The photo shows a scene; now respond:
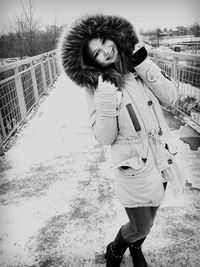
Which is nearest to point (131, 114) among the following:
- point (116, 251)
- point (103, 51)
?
point (103, 51)

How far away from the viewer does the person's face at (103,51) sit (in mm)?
1374

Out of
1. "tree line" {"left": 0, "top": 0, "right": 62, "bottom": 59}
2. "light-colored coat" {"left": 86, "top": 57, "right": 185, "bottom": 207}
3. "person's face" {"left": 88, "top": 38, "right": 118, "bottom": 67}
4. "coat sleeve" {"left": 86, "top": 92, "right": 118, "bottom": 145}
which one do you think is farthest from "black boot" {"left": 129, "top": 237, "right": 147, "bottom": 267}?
"tree line" {"left": 0, "top": 0, "right": 62, "bottom": 59}

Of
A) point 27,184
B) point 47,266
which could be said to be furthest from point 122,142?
point 27,184

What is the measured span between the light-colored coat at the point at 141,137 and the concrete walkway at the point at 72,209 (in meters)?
0.78

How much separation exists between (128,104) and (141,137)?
209mm

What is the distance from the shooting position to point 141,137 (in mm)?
1339

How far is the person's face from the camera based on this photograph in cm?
137

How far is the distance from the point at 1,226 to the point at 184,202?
1837 mm

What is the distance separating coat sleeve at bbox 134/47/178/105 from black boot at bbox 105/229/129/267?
3.27 feet

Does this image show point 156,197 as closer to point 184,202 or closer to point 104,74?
point 104,74

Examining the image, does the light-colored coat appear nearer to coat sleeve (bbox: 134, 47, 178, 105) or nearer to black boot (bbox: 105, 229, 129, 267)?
coat sleeve (bbox: 134, 47, 178, 105)

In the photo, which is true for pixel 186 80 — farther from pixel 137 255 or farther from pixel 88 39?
pixel 137 255

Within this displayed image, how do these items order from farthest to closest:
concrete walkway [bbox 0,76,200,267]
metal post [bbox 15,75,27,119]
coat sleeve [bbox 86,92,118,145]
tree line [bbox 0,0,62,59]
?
1. tree line [bbox 0,0,62,59]
2. metal post [bbox 15,75,27,119]
3. concrete walkway [bbox 0,76,200,267]
4. coat sleeve [bbox 86,92,118,145]

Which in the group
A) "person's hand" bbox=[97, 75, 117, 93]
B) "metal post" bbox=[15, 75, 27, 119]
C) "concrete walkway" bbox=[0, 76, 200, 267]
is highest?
"person's hand" bbox=[97, 75, 117, 93]
